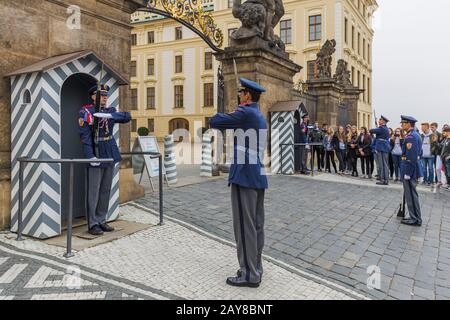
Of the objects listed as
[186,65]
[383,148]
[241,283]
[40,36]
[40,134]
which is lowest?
[241,283]

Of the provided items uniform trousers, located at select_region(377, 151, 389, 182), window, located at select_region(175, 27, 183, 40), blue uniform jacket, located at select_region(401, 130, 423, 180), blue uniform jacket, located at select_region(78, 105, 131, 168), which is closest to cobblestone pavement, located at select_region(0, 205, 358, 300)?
blue uniform jacket, located at select_region(78, 105, 131, 168)

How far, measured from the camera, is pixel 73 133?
5.80 meters

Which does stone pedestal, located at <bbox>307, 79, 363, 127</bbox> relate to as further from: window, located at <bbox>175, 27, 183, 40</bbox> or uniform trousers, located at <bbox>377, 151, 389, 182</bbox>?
window, located at <bbox>175, 27, 183, 40</bbox>

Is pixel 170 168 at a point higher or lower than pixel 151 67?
lower

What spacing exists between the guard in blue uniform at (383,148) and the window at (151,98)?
38.6 metres

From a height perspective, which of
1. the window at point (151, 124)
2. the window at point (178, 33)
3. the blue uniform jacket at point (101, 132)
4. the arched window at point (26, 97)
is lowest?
the blue uniform jacket at point (101, 132)

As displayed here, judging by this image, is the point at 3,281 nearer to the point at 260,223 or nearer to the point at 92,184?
the point at 92,184

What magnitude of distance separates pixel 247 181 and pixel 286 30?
123ft

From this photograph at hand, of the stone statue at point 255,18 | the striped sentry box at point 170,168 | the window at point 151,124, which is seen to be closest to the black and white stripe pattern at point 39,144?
the striped sentry box at point 170,168

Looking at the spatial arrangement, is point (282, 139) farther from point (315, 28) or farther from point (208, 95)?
point (208, 95)

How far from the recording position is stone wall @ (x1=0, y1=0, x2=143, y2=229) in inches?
205

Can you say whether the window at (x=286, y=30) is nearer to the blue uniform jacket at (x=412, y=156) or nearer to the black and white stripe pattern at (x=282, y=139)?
the black and white stripe pattern at (x=282, y=139)

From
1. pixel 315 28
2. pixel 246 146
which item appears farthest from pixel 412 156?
pixel 315 28

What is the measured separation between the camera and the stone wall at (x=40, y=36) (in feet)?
17.1
